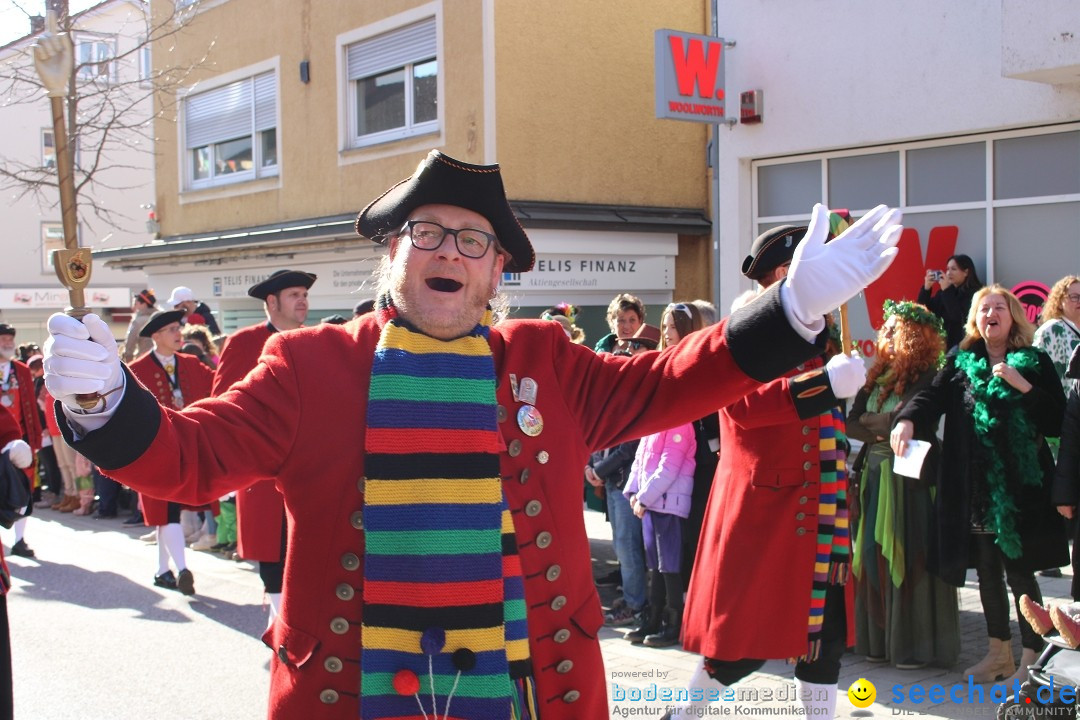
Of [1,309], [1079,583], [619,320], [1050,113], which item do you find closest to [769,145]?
[1050,113]

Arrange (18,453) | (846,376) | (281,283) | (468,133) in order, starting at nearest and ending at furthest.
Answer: (846,376) → (18,453) → (281,283) → (468,133)

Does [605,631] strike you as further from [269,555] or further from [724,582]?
[724,582]

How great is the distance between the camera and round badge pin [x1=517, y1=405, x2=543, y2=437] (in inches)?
105

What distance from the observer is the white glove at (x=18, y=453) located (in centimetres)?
534

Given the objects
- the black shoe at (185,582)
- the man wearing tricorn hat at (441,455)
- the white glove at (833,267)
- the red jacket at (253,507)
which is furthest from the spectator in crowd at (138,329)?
the white glove at (833,267)

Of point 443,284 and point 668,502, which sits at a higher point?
point 443,284

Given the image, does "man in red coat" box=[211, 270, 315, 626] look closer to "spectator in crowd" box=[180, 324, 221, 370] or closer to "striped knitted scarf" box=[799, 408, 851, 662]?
"striped knitted scarf" box=[799, 408, 851, 662]

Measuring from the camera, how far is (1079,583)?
541 centimetres

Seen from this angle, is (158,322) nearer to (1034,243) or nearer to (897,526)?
(897,526)

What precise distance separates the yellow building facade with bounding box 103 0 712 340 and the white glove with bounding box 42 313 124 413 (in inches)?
428

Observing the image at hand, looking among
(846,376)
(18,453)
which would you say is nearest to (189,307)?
(18,453)

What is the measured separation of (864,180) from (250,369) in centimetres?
685

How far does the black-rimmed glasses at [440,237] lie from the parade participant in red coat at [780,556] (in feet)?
5.99

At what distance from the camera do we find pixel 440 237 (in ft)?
8.89
